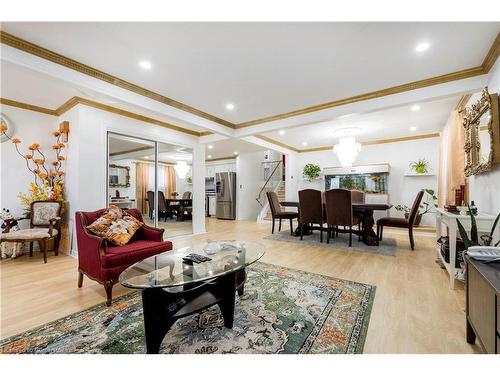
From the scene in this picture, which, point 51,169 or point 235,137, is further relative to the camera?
point 235,137

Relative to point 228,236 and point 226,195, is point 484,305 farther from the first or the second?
point 226,195

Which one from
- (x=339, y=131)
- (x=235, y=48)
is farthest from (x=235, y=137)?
(x=235, y=48)

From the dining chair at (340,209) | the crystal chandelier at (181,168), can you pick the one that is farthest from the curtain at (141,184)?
the dining chair at (340,209)

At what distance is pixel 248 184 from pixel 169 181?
373 centimetres

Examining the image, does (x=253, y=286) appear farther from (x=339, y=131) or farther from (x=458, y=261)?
(x=339, y=131)

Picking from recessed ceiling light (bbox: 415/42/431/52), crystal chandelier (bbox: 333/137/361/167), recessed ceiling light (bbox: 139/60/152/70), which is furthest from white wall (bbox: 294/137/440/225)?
recessed ceiling light (bbox: 139/60/152/70)

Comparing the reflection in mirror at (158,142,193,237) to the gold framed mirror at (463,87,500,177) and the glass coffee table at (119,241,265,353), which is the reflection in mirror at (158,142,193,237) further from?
the gold framed mirror at (463,87,500,177)

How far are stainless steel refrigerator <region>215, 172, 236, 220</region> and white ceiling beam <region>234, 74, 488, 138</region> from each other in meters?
3.94

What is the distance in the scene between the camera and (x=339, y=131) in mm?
5426

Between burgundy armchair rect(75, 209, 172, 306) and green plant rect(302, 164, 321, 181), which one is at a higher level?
green plant rect(302, 164, 321, 181)

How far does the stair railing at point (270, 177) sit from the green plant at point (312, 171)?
164 centimetres

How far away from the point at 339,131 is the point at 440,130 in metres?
2.40

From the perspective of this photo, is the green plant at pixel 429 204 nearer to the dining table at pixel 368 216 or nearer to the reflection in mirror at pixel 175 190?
the dining table at pixel 368 216

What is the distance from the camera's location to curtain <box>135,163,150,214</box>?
4.56 meters
